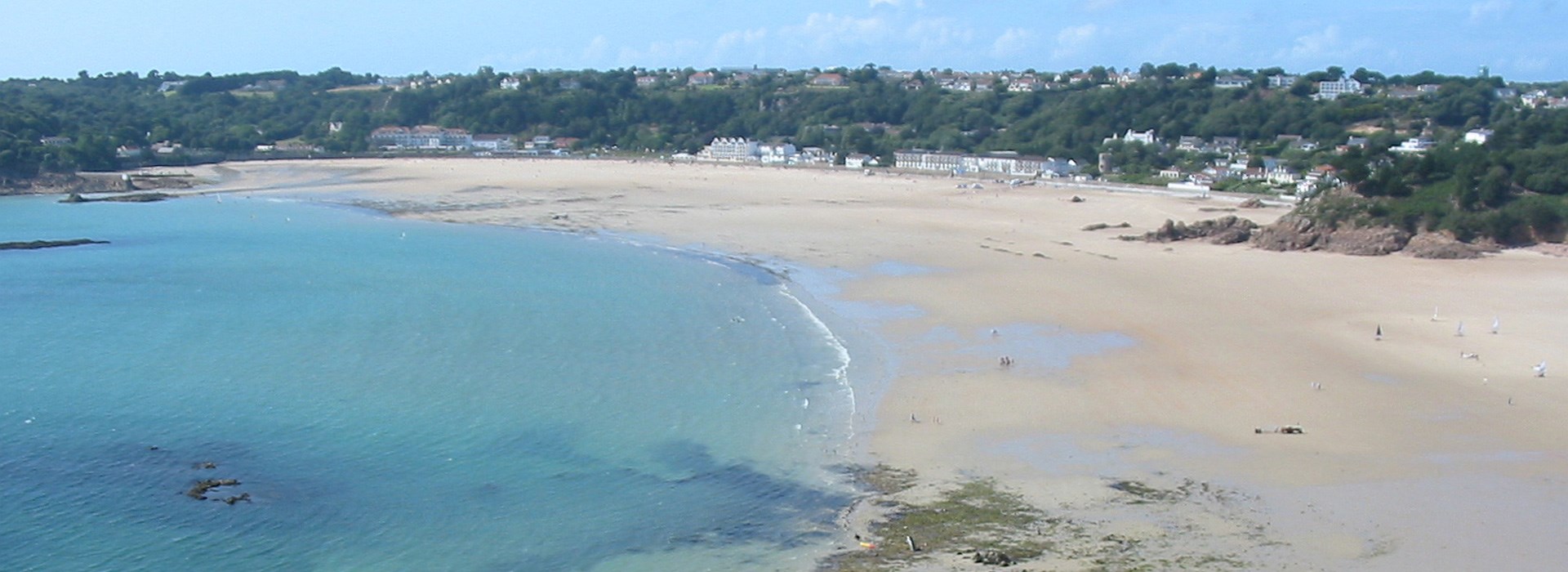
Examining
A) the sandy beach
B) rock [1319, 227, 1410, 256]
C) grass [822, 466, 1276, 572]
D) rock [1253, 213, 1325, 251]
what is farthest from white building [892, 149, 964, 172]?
grass [822, 466, 1276, 572]

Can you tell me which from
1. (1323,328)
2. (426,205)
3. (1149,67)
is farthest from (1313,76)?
(1323,328)

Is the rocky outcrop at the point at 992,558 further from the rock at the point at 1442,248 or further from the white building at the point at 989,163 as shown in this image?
the white building at the point at 989,163

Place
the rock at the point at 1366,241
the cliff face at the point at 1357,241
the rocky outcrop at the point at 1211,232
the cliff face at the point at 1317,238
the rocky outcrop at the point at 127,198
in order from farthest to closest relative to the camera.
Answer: the rocky outcrop at the point at 127,198, the rocky outcrop at the point at 1211,232, the rock at the point at 1366,241, the cliff face at the point at 1317,238, the cliff face at the point at 1357,241

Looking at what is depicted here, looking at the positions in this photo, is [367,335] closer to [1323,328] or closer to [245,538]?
[245,538]

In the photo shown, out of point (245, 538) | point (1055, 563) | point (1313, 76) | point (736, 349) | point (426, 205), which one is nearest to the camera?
point (1055, 563)

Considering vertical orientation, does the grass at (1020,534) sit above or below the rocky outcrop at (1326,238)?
below

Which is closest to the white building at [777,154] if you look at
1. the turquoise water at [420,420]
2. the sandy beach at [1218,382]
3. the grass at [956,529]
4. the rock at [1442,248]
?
→ the sandy beach at [1218,382]

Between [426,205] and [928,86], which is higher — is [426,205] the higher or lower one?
the lower one

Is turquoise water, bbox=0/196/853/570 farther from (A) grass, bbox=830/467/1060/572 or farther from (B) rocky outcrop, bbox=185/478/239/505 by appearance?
(A) grass, bbox=830/467/1060/572
